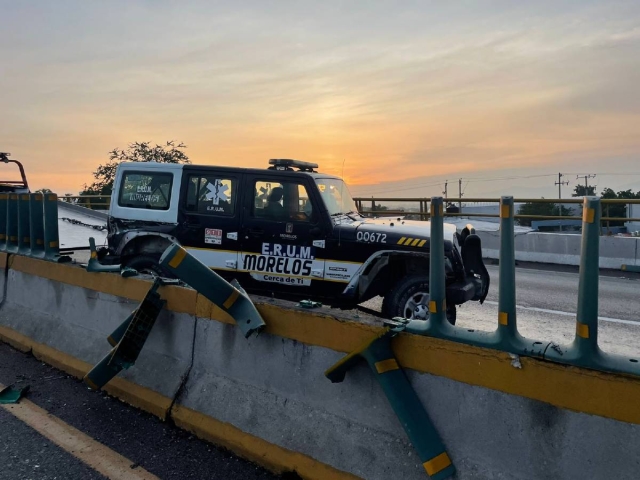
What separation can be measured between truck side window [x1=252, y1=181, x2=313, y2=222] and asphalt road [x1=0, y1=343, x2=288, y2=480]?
2.99 m

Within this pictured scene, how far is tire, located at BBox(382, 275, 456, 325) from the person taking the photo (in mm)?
5977

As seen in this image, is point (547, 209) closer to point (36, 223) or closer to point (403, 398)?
point (36, 223)

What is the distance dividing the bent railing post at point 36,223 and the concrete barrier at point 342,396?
4.87ft

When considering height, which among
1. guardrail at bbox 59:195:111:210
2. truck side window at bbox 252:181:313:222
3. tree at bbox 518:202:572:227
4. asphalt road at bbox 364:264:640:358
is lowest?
asphalt road at bbox 364:264:640:358

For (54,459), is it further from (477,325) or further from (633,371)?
(477,325)

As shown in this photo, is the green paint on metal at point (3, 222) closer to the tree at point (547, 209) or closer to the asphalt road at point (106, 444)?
the asphalt road at point (106, 444)

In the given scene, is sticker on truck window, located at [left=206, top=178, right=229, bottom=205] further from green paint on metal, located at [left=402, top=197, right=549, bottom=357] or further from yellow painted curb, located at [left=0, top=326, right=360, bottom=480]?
green paint on metal, located at [left=402, top=197, right=549, bottom=357]

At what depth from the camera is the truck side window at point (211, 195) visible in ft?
22.5

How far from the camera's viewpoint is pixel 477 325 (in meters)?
6.82

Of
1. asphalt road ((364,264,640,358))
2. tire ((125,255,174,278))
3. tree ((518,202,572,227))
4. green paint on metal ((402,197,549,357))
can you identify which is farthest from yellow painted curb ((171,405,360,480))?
tree ((518,202,572,227))

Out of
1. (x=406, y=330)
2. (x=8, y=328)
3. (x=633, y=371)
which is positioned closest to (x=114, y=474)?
(x=406, y=330)

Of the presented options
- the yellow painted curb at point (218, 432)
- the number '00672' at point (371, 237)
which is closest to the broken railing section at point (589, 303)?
the yellow painted curb at point (218, 432)

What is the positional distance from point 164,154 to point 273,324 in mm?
36406

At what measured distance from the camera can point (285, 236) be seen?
21.5 ft
